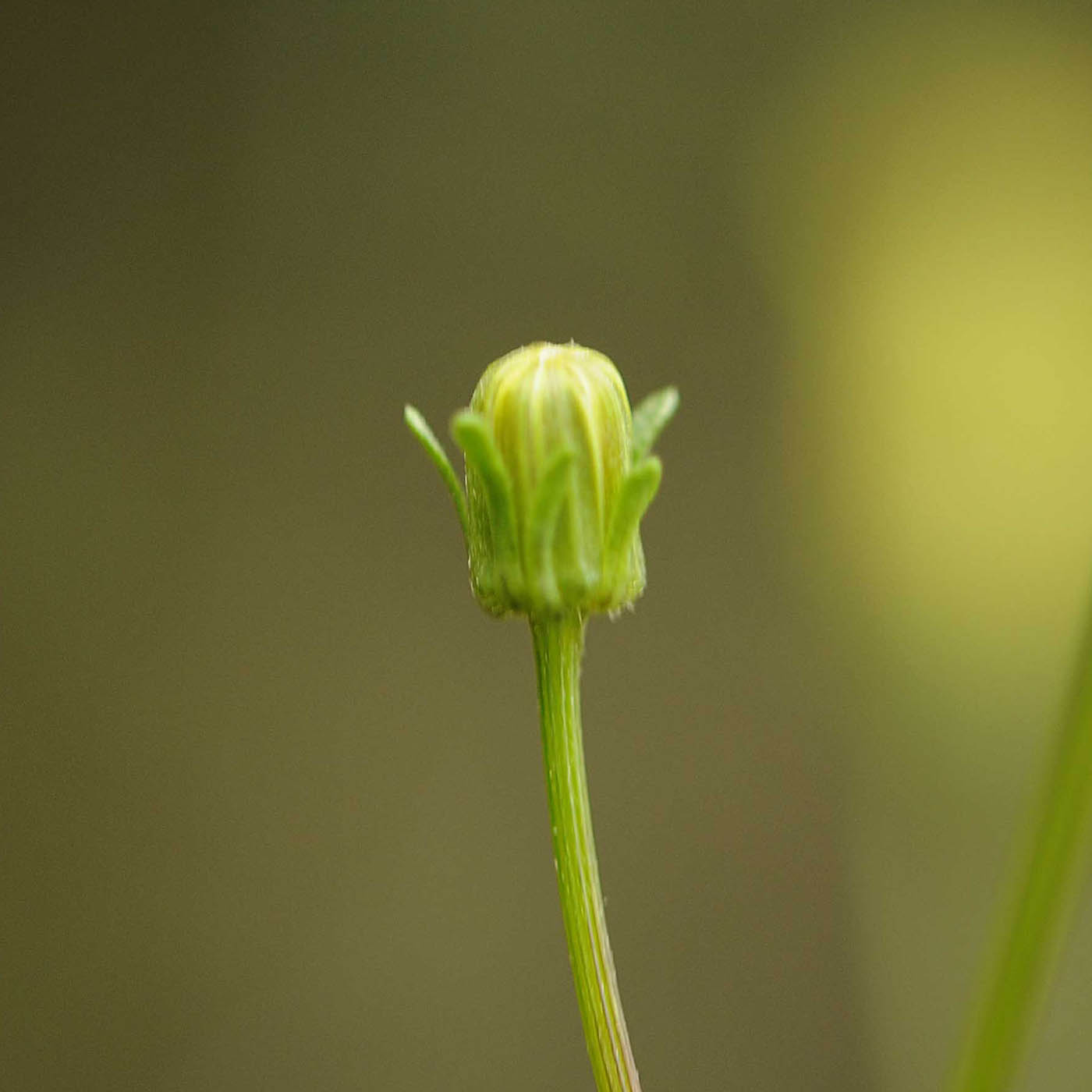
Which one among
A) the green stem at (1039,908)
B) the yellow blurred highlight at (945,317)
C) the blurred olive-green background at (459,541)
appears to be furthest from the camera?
the yellow blurred highlight at (945,317)

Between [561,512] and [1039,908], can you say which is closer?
[1039,908]

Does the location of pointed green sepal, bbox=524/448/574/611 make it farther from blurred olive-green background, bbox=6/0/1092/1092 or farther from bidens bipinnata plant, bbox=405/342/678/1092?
blurred olive-green background, bbox=6/0/1092/1092

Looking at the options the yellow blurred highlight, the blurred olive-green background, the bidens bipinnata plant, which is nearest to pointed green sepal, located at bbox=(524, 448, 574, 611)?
the bidens bipinnata plant

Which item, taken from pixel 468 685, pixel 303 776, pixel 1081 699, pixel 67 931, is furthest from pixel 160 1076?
pixel 1081 699

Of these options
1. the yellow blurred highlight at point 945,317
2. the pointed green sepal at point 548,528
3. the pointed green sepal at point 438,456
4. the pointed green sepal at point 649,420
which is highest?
the yellow blurred highlight at point 945,317

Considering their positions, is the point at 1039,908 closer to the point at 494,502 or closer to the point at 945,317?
the point at 494,502

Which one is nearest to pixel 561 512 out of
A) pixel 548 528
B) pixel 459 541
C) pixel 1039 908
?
pixel 548 528

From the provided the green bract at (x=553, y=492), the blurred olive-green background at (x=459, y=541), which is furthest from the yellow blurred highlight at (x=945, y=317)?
the green bract at (x=553, y=492)

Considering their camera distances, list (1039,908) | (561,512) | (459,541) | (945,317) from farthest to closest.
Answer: (945,317) → (459,541) → (561,512) → (1039,908)

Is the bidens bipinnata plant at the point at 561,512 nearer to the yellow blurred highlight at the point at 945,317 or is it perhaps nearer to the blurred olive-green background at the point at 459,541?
the blurred olive-green background at the point at 459,541
